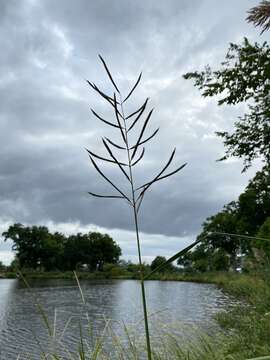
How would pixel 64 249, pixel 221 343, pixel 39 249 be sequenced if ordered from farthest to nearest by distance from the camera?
pixel 64 249 < pixel 39 249 < pixel 221 343

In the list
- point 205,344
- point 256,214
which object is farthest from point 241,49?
point 256,214

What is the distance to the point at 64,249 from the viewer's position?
9894cm

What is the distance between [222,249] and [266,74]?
161 ft

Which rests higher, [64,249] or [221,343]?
[64,249]

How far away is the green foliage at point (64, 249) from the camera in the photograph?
9362 centimetres

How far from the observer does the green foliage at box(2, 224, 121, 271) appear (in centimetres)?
9362

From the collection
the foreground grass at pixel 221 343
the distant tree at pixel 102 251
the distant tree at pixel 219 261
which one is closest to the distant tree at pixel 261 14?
the foreground grass at pixel 221 343

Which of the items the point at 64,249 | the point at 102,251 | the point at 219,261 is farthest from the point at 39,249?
the point at 219,261

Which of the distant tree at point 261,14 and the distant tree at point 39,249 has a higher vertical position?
the distant tree at point 39,249

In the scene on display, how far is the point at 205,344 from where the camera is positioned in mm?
4570

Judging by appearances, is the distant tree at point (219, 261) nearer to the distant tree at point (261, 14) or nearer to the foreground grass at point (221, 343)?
the foreground grass at point (221, 343)

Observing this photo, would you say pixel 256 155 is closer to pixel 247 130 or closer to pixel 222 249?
pixel 247 130

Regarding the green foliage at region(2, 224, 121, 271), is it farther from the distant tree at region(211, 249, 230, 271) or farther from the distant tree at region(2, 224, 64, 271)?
the distant tree at region(211, 249, 230, 271)

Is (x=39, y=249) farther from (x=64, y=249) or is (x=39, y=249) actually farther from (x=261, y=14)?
(x=261, y=14)
